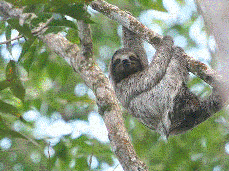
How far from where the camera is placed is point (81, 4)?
453cm

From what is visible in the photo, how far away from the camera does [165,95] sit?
7.28 m

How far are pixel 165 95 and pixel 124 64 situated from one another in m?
1.84

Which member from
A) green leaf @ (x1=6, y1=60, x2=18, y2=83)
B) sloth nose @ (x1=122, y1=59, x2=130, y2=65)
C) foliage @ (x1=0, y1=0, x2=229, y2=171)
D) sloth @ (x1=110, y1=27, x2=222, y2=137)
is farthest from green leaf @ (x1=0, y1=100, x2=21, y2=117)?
sloth nose @ (x1=122, y1=59, x2=130, y2=65)

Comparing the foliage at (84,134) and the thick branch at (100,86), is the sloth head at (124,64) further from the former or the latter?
the thick branch at (100,86)

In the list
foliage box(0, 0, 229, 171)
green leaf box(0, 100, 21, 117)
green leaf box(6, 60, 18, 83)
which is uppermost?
green leaf box(6, 60, 18, 83)

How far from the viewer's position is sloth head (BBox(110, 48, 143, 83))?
8648 millimetres

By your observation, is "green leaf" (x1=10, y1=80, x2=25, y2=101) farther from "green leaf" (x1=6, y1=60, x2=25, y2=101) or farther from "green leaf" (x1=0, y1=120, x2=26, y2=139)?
"green leaf" (x1=0, y1=120, x2=26, y2=139)

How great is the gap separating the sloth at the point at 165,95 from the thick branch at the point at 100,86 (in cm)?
161

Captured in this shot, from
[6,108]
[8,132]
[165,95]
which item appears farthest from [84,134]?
[8,132]

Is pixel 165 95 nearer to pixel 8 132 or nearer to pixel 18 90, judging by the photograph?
pixel 18 90

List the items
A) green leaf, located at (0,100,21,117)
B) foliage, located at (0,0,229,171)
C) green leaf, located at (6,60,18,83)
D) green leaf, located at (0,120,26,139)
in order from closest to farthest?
green leaf, located at (0,120,26,139), green leaf, located at (0,100,21,117), green leaf, located at (6,60,18,83), foliage, located at (0,0,229,171)

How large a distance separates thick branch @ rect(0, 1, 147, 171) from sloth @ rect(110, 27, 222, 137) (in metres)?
1.61

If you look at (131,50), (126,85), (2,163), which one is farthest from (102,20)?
(2,163)

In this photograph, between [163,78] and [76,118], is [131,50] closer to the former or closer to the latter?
[163,78]
